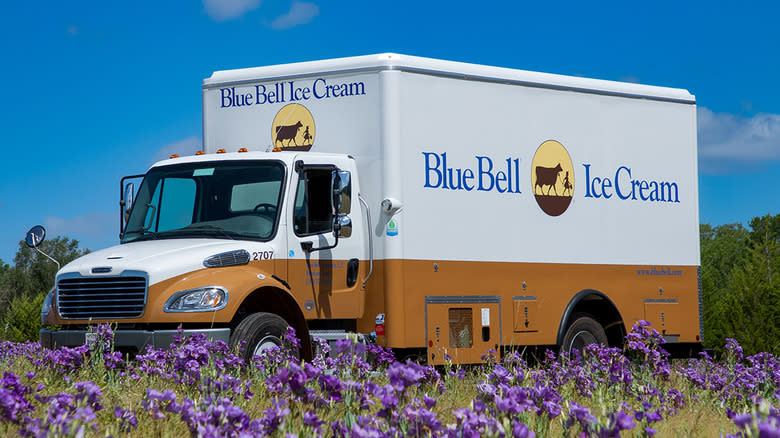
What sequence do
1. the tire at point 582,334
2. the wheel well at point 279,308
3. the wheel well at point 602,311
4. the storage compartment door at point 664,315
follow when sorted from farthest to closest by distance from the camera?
1. the storage compartment door at point 664,315
2. the wheel well at point 602,311
3. the tire at point 582,334
4. the wheel well at point 279,308

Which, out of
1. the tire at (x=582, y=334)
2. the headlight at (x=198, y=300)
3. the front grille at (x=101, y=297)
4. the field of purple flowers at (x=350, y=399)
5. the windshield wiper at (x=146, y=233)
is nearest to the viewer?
the field of purple flowers at (x=350, y=399)

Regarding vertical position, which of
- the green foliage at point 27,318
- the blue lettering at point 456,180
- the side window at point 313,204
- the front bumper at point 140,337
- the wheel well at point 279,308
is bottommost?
the green foliage at point 27,318

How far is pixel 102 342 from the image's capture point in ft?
27.5

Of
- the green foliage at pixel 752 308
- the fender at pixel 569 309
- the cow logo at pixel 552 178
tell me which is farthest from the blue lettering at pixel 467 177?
the green foliage at pixel 752 308

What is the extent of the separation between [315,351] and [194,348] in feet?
11.5

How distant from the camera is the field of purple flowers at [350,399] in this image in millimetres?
4008

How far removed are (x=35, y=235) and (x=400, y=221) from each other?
13.3 feet

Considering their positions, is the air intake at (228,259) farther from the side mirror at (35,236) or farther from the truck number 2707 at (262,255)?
the side mirror at (35,236)

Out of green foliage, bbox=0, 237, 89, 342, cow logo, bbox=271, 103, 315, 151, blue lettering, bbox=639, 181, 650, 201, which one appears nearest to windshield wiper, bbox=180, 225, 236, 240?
cow logo, bbox=271, 103, 315, 151

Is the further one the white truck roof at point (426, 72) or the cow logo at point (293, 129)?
the cow logo at point (293, 129)

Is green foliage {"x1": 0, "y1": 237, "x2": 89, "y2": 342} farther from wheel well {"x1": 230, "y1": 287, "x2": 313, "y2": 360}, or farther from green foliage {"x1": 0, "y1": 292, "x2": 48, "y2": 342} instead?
wheel well {"x1": 230, "y1": 287, "x2": 313, "y2": 360}

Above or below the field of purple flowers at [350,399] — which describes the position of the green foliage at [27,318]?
below

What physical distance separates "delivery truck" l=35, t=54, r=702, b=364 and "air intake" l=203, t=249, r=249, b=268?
0.02 meters

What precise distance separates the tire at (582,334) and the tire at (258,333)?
4.27 metres
